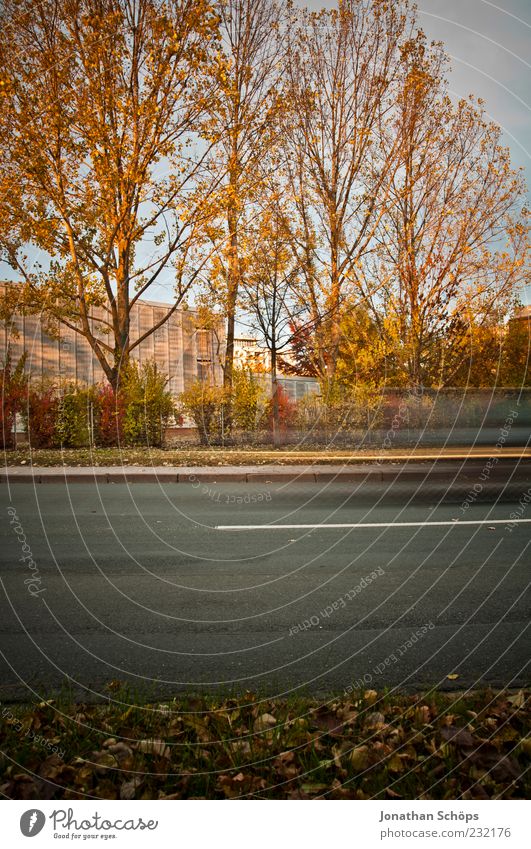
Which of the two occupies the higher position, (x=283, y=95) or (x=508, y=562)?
(x=283, y=95)

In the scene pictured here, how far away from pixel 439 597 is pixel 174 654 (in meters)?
2.29

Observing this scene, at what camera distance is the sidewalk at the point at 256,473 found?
1374 centimetres

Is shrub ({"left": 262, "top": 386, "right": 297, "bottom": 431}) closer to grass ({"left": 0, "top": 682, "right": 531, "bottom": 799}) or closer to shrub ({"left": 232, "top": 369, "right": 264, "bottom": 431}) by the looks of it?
shrub ({"left": 232, "top": 369, "right": 264, "bottom": 431})

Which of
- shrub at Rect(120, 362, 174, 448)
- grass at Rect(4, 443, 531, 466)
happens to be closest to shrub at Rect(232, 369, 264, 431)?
grass at Rect(4, 443, 531, 466)

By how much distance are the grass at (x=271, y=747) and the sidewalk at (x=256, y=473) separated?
Answer: 33.7ft

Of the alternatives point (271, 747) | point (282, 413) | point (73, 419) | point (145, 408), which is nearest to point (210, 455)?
point (145, 408)

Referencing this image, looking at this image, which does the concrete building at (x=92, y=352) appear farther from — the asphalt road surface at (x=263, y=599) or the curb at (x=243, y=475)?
the asphalt road surface at (x=263, y=599)

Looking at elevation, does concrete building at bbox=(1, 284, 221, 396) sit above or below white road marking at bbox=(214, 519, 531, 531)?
above

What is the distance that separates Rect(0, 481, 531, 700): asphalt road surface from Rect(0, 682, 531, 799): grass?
38cm

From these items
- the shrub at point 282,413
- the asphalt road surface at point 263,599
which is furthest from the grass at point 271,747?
the shrub at point 282,413

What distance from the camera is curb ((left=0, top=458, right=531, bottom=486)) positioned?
1372 cm

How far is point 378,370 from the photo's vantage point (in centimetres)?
2247
